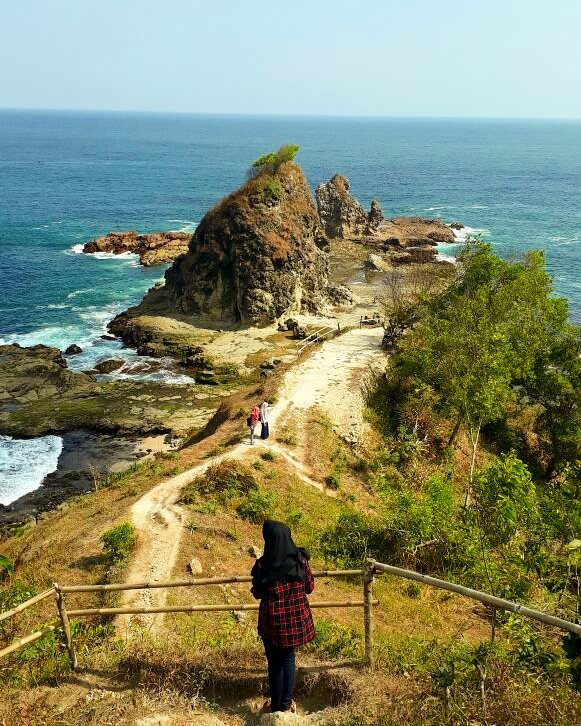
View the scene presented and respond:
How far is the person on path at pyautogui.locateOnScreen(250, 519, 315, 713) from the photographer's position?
24.0 ft

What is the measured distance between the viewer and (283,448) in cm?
2384

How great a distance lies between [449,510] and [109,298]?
173 feet

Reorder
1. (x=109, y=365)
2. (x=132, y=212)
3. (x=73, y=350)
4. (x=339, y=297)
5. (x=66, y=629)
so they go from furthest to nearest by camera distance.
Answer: (x=132, y=212)
(x=339, y=297)
(x=73, y=350)
(x=109, y=365)
(x=66, y=629)

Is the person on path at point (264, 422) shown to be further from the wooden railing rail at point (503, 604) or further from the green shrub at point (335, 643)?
the wooden railing rail at point (503, 604)

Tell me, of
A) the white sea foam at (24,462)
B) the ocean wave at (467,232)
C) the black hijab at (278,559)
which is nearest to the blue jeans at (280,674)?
the black hijab at (278,559)

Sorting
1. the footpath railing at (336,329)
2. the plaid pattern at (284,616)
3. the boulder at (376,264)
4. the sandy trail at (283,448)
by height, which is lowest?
the footpath railing at (336,329)

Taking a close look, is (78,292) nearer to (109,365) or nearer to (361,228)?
(109,365)

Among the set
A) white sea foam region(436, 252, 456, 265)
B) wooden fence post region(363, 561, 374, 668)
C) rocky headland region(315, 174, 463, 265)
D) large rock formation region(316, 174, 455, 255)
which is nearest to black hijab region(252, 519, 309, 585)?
wooden fence post region(363, 561, 374, 668)

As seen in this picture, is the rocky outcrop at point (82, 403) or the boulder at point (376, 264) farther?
the boulder at point (376, 264)

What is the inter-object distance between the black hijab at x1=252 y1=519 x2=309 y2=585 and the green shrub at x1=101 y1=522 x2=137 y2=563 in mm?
9684

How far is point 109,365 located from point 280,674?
4067 cm

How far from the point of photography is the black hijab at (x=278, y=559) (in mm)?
7301

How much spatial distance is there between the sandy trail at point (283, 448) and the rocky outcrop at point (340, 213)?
148 feet

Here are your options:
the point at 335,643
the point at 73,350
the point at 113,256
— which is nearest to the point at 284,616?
the point at 335,643
